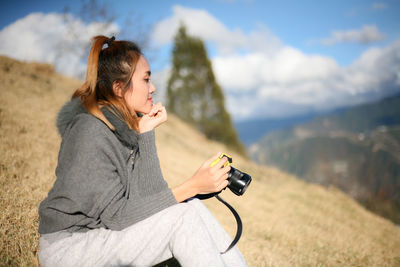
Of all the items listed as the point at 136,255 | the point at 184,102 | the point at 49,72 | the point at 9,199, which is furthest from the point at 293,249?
the point at 184,102

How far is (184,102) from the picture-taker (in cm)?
1720

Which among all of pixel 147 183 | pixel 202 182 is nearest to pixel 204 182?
pixel 202 182

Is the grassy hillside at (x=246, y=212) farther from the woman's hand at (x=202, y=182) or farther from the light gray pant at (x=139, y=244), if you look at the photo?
the woman's hand at (x=202, y=182)

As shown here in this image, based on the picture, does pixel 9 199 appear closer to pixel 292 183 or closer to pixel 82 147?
pixel 82 147

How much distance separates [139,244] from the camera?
144cm

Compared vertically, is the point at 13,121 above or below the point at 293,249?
above

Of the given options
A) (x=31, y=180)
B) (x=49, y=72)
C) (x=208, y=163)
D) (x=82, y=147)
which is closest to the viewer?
(x=82, y=147)

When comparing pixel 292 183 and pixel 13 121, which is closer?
pixel 13 121

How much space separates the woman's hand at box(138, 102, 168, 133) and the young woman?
0.48 ft

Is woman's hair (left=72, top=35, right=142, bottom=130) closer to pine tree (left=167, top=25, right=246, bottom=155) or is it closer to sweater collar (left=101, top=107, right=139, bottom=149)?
sweater collar (left=101, top=107, right=139, bottom=149)

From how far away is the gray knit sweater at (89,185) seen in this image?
1.32 meters

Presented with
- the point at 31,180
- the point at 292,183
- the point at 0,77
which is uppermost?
the point at 0,77

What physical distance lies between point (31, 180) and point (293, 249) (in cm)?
402

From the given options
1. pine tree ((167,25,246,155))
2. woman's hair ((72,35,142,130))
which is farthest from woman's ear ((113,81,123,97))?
pine tree ((167,25,246,155))
